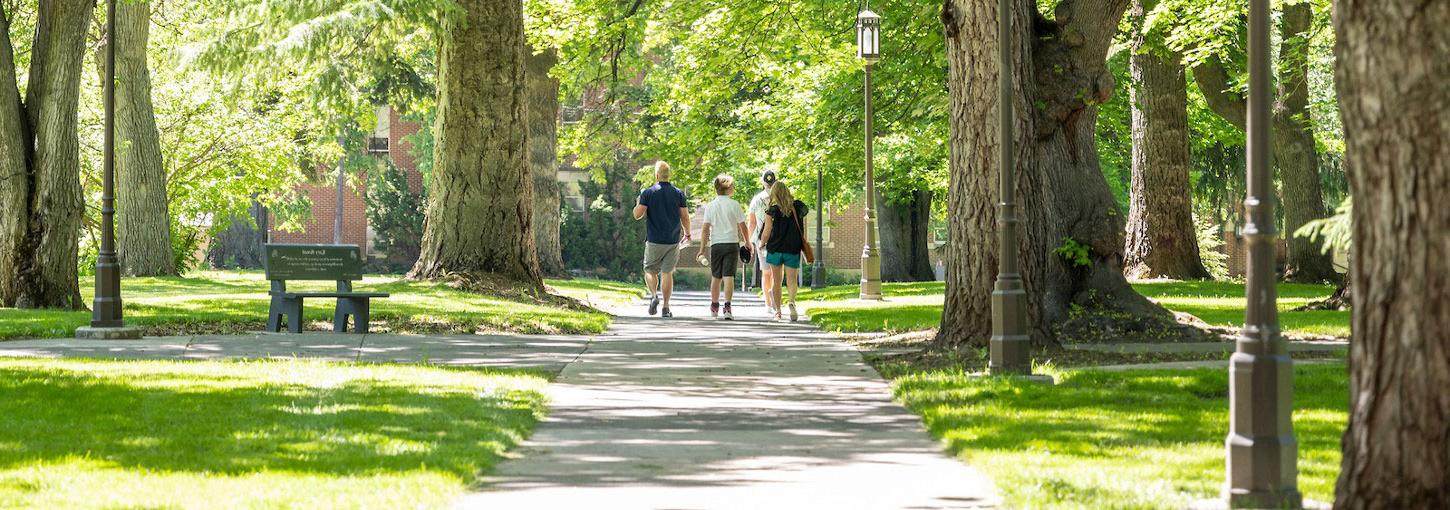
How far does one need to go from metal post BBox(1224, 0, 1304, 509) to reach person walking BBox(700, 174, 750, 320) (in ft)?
47.7

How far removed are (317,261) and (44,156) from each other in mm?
3670

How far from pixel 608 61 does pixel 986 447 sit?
29045mm

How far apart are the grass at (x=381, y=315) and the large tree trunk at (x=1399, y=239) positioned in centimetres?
1324

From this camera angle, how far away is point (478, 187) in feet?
77.0

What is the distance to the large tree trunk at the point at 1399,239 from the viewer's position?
5547 millimetres

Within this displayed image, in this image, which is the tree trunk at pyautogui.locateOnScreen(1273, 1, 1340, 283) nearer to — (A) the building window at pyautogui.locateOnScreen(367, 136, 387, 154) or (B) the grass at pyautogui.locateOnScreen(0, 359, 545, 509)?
(B) the grass at pyautogui.locateOnScreen(0, 359, 545, 509)

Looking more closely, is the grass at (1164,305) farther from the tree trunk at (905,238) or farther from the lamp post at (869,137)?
the tree trunk at (905,238)

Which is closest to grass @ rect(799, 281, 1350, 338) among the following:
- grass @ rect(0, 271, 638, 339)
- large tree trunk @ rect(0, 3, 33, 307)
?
grass @ rect(0, 271, 638, 339)

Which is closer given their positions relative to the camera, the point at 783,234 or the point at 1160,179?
the point at 783,234

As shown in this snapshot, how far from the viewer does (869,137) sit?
28.4m

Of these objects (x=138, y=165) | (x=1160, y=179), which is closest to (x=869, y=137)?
(x=1160, y=179)

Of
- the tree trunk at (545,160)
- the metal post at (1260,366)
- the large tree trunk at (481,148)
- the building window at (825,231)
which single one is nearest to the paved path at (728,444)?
the metal post at (1260,366)

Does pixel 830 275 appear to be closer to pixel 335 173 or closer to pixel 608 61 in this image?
pixel 335 173

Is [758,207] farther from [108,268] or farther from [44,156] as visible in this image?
[108,268]
